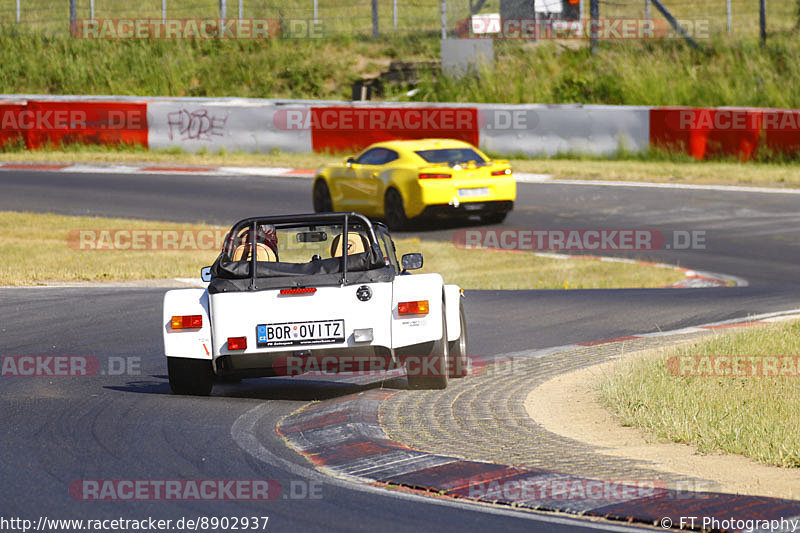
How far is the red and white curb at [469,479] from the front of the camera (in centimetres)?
611

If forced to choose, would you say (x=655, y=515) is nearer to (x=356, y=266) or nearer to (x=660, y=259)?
(x=356, y=266)

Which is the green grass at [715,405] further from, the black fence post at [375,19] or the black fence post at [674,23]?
the black fence post at [375,19]

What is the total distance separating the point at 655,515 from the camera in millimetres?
6059

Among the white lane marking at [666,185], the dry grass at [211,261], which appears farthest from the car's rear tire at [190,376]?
the white lane marking at [666,185]

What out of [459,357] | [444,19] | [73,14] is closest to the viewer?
[459,357]

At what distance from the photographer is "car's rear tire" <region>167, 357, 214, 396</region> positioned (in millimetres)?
9492

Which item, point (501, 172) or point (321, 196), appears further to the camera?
point (321, 196)

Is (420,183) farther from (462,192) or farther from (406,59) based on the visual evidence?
(406,59)

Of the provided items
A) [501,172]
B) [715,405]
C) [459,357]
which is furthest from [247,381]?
[501,172]

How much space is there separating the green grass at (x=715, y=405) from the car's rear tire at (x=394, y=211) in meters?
11.3

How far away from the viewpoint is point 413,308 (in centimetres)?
924

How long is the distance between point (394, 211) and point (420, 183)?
1.00m

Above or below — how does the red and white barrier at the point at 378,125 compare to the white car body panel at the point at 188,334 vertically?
above

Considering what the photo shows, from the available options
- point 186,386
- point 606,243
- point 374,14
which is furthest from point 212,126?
point 186,386
